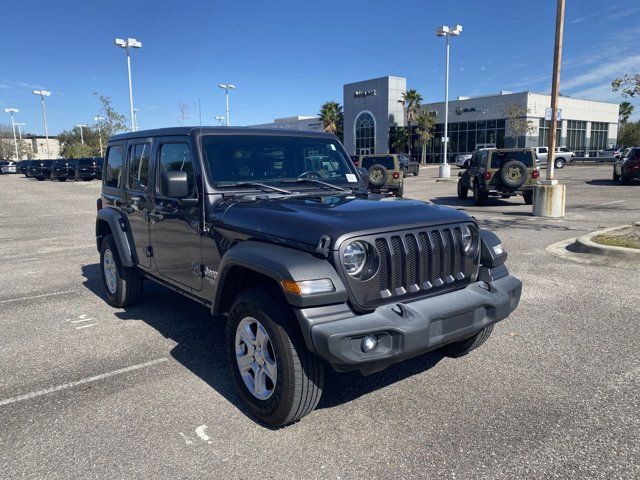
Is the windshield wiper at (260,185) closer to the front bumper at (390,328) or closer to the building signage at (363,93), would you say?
the front bumper at (390,328)

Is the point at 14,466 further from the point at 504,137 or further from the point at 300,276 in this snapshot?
the point at 504,137

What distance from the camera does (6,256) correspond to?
9523mm

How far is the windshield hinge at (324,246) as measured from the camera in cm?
293

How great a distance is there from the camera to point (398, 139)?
60250 millimetres

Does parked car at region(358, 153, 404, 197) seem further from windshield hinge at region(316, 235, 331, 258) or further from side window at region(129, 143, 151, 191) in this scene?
windshield hinge at region(316, 235, 331, 258)

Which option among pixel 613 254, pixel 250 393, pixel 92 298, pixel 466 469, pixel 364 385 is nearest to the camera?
pixel 466 469

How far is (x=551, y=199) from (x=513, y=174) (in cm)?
297

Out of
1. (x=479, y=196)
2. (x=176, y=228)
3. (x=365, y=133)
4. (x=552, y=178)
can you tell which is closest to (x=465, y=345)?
(x=176, y=228)

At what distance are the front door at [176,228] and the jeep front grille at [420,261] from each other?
1666 millimetres

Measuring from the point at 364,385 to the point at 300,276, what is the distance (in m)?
1.42

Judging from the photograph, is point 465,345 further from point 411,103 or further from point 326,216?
point 411,103

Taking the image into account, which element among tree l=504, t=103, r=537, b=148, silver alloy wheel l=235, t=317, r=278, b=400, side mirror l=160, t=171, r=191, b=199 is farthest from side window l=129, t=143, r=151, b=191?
tree l=504, t=103, r=537, b=148

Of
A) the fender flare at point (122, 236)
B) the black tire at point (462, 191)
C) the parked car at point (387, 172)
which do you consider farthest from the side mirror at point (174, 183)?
the black tire at point (462, 191)

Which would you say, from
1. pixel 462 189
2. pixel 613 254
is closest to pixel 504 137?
pixel 462 189
